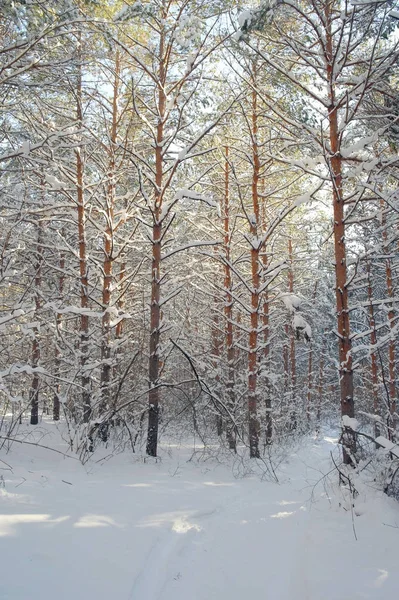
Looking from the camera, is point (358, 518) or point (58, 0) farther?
point (58, 0)

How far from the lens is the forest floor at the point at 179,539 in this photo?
2826 mm

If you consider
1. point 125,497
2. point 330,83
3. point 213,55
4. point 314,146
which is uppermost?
point 213,55

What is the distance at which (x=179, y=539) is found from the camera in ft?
12.1

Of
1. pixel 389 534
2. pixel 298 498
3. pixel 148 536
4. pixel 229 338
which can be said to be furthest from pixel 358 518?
pixel 229 338

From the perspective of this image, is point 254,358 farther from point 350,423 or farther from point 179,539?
point 179,539

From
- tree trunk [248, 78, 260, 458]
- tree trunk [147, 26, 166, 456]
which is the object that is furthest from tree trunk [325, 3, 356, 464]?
tree trunk [147, 26, 166, 456]

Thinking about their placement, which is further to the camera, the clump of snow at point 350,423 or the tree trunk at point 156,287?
the tree trunk at point 156,287

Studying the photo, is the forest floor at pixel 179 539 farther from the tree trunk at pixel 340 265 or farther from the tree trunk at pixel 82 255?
the tree trunk at pixel 82 255

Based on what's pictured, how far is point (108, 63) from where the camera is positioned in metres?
9.29

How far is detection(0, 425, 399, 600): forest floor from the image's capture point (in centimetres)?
283

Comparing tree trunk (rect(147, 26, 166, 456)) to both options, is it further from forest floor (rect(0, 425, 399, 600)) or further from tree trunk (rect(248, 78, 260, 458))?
tree trunk (rect(248, 78, 260, 458))

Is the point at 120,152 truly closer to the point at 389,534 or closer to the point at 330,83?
the point at 330,83

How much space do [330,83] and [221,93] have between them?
5.30 m

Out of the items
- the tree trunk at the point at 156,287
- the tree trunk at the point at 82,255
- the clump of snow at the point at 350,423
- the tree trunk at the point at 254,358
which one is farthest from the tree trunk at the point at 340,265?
the tree trunk at the point at 82,255
